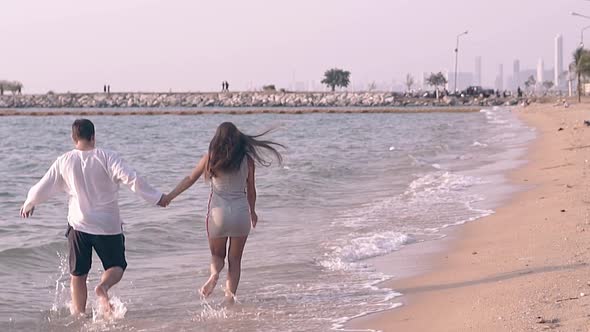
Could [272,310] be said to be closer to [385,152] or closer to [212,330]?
[212,330]

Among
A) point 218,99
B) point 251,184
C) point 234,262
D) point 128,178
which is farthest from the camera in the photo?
point 218,99

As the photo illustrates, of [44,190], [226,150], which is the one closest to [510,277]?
[226,150]

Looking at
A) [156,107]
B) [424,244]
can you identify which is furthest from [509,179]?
[156,107]

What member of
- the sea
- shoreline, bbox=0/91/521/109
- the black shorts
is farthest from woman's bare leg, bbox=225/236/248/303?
shoreline, bbox=0/91/521/109

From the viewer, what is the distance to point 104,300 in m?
6.96

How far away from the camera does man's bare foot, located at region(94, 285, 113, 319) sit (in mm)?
6941

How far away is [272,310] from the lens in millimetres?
7211

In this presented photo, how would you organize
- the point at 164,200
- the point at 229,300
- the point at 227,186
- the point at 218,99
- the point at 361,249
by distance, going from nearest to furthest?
the point at 164,200 → the point at 227,186 → the point at 229,300 → the point at 361,249 → the point at 218,99

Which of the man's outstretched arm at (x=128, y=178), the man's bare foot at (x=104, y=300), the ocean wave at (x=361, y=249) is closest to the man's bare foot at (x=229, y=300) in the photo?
the man's bare foot at (x=104, y=300)

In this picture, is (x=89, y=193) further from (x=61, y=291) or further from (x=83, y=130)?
(x=61, y=291)

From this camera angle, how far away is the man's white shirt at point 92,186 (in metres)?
6.74

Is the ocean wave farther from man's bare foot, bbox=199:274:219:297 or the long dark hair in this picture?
the long dark hair

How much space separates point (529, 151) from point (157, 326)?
63.2ft

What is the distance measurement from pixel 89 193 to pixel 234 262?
1277 millimetres
